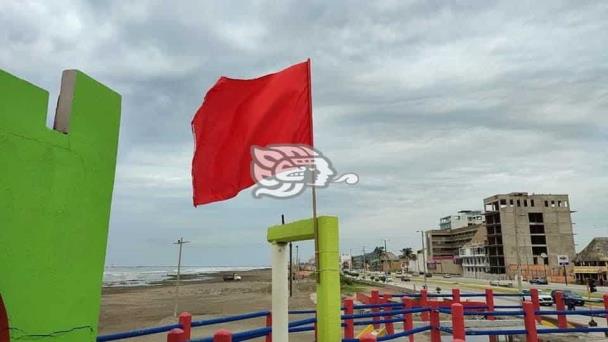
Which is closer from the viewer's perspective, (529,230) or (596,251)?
(596,251)

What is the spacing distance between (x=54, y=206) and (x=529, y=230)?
9163 cm

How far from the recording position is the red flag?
193 inches

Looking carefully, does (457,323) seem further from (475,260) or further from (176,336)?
(475,260)

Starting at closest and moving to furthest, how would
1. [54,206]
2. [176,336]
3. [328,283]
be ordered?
1. [54,206]
2. [328,283]
3. [176,336]

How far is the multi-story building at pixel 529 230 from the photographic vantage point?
80.8 meters

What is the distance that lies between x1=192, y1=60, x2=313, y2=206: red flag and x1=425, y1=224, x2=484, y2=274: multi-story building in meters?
113

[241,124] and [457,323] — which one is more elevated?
[241,124]

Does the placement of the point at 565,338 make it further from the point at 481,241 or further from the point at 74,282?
the point at 481,241

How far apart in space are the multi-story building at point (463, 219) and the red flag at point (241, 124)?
130m

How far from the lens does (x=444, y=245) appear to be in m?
120

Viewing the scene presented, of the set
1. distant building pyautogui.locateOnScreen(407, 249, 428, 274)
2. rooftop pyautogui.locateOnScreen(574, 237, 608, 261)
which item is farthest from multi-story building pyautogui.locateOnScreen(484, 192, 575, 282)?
distant building pyautogui.locateOnScreen(407, 249, 428, 274)

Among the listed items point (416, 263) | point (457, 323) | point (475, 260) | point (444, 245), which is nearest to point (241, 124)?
point (457, 323)

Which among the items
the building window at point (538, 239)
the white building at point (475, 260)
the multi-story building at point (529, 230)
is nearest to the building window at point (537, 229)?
the multi-story building at point (529, 230)

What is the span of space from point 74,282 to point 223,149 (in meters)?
2.50
